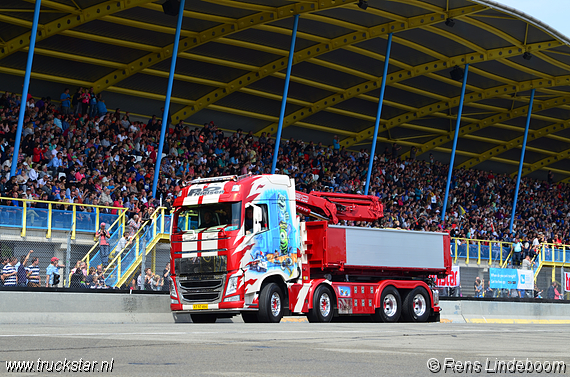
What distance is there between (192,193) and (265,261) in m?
2.54

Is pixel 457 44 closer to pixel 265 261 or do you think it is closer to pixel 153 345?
pixel 265 261

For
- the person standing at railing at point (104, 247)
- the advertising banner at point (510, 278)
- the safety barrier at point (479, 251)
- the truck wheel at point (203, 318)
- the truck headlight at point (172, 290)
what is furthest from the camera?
the safety barrier at point (479, 251)

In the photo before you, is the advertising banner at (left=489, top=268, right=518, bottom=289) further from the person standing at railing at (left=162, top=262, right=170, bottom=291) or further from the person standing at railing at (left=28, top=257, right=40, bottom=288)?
the person standing at railing at (left=28, top=257, right=40, bottom=288)

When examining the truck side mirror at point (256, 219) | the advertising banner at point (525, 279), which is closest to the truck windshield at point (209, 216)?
the truck side mirror at point (256, 219)

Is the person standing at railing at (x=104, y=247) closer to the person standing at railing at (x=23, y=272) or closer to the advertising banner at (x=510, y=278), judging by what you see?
the person standing at railing at (x=23, y=272)

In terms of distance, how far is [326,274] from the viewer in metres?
20.2

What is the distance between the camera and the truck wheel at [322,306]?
63.5 feet

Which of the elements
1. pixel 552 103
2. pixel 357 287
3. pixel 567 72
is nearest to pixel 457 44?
pixel 567 72

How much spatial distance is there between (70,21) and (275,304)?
674 inches

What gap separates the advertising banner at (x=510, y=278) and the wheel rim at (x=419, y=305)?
7.26 m

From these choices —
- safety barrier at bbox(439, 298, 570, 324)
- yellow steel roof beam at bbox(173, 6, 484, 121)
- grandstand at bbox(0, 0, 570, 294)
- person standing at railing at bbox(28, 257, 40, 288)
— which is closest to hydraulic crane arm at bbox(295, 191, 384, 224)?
safety barrier at bbox(439, 298, 570, 324)

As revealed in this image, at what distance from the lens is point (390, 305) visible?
21688 millimetres

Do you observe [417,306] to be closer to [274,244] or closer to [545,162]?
[274,244]
